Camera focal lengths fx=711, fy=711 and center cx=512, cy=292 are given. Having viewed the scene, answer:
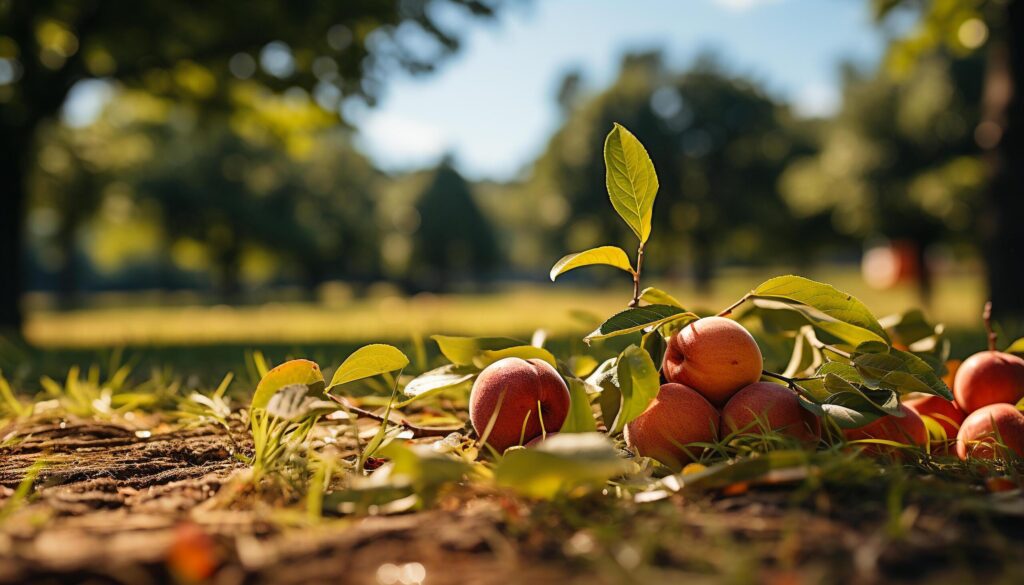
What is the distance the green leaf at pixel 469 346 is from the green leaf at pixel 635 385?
1.68 feet

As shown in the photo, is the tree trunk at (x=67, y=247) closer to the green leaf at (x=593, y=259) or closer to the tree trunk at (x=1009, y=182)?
the tree trunk at (x=1009, y=182)

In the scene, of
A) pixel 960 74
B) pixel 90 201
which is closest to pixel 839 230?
pixel 960 74

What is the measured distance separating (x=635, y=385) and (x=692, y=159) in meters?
35.1

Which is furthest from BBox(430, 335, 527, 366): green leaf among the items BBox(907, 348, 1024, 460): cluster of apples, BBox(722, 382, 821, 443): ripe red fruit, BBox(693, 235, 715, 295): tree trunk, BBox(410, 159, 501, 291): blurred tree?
BBox(410, 159, 501, 291): blurred tree

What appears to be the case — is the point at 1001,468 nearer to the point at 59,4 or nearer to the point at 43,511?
the point at 43,511

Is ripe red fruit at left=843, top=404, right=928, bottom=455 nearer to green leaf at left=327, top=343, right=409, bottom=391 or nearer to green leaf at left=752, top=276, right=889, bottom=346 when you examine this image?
green leaf at left=752, top=276, right=889, bottom=346

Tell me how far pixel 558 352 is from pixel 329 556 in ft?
8.94

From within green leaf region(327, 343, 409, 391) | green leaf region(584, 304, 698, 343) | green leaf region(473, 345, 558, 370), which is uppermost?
green leaf region(584, 304, 698, 343)

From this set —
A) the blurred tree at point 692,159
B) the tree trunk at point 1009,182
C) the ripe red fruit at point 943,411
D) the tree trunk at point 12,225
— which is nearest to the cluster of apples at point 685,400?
the ripe red fruit at point 943,411

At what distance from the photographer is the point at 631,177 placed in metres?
1.84

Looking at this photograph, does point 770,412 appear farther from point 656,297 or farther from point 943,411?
point 943,411

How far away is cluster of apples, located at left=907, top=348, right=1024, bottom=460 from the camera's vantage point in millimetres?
1848

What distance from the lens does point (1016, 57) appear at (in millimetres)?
7254

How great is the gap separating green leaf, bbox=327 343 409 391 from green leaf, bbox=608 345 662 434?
547 millimetres
